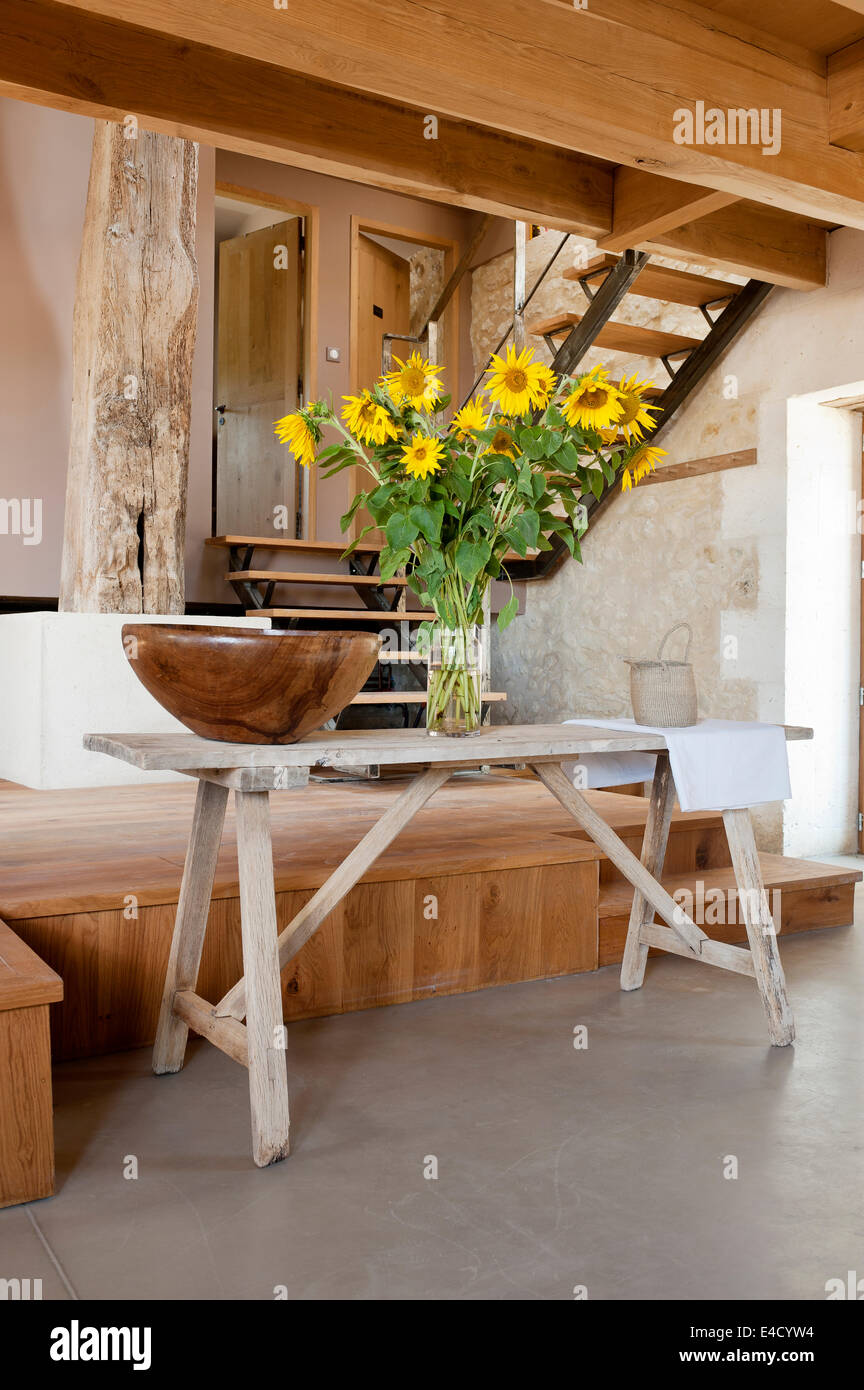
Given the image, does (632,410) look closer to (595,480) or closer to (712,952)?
(595,480)

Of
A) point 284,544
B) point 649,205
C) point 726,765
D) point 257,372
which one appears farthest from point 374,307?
point 726,765

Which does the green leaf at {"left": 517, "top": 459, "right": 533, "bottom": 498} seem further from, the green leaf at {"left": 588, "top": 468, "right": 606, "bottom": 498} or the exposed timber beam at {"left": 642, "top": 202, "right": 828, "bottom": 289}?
the exposed timber beam at {"left": 642, "top": 202, "right": 828, "bottom": 289}

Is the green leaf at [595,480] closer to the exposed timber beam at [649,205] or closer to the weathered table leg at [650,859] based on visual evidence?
the weathered table leg at [650,859]

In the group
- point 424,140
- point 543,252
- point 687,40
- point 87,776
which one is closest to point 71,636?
point 87,776

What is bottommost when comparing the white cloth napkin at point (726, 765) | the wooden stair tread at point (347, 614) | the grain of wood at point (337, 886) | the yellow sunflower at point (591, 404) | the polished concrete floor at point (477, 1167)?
the polished concrete floor at point (477, 1167)

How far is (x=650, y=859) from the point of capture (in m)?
2.62

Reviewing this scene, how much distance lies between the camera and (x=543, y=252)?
6.01 meters

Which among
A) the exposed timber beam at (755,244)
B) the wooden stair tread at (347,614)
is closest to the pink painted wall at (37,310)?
the wooden stair tread at (347,614)

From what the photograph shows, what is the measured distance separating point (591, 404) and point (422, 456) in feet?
1.14

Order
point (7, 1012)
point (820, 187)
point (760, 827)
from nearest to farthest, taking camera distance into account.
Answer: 1. point (7, 1012)
2. point (820, 187)
3. point (760, 827)

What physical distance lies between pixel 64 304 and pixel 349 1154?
4675 mm

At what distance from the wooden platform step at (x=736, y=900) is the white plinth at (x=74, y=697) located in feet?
5.28

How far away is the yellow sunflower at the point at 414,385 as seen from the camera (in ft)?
6.37
